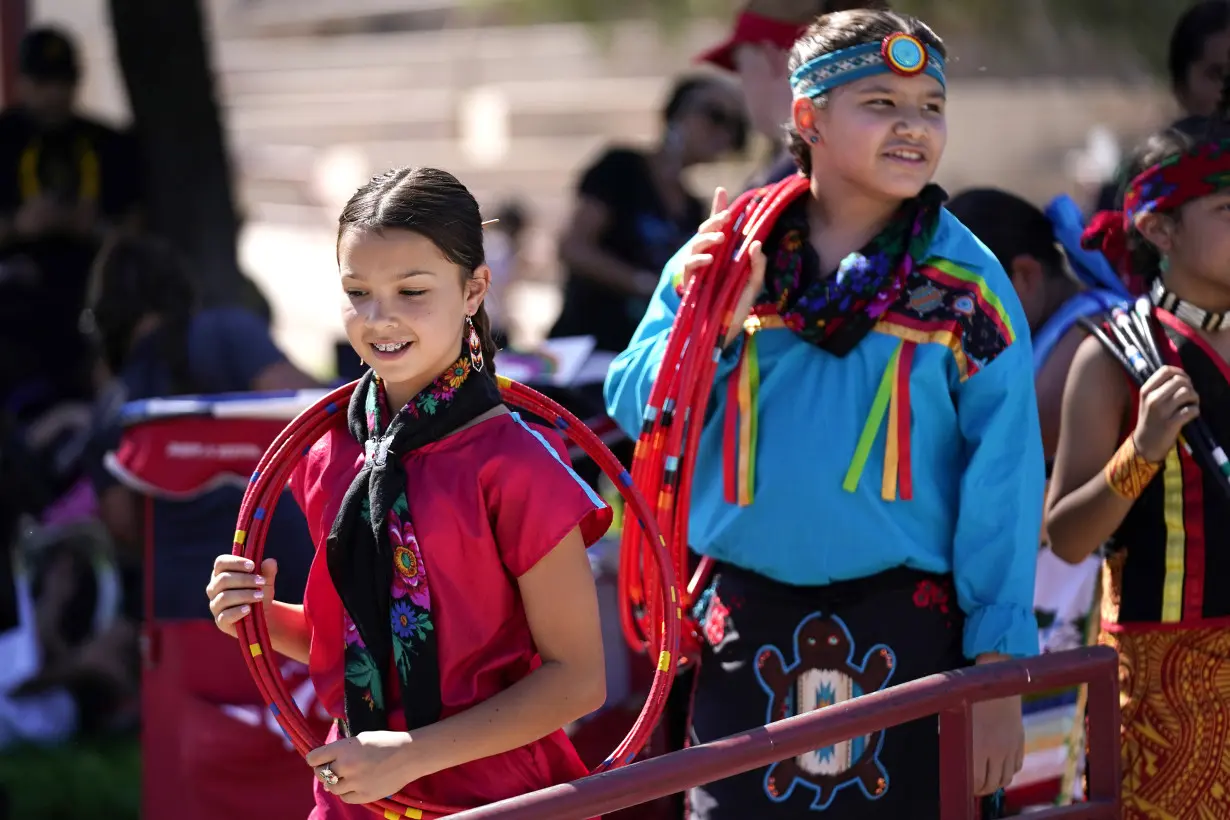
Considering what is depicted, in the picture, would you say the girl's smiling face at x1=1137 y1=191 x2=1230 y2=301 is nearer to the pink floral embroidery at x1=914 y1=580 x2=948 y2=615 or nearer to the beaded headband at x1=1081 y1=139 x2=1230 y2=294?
the beaded headband at x1=1081 y1=139 x2=1230 y2=294

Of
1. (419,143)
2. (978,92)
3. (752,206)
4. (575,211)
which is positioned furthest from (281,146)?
(752,206)

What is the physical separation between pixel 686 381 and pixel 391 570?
0.75 m

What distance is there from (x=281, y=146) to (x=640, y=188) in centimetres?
1736

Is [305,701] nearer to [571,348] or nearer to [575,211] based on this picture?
[571,348]

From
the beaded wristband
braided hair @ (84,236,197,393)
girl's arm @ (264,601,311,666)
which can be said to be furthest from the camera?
braided hair @ (84,236,197,393)

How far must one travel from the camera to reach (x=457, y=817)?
2.29 metres

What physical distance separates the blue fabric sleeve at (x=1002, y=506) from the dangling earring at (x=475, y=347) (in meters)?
0.87

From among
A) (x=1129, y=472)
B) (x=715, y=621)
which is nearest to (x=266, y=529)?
(x=715, y=621)

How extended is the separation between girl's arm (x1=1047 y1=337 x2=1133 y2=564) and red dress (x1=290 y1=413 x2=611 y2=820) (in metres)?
1.23

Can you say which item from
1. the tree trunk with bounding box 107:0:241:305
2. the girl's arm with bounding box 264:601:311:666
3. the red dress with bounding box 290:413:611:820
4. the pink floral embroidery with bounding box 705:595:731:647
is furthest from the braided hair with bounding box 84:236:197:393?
the red dress with bounding box 290:413:611:820

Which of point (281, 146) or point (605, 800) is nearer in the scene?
point (605, 800)

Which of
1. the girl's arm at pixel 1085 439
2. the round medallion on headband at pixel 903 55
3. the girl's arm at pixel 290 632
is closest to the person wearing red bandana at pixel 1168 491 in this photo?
the girl's arm at pixel 1085 439

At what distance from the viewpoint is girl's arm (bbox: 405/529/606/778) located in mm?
2441

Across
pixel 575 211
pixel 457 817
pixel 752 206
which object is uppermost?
pixel 575 211
